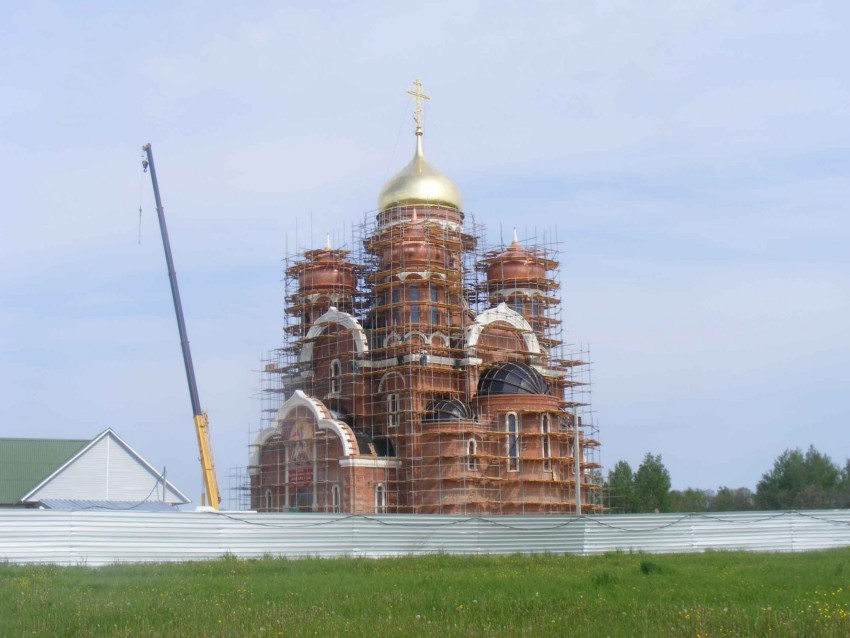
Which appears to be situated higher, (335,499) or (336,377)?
(336,377)

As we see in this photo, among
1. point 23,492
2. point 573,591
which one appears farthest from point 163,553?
point 23,492

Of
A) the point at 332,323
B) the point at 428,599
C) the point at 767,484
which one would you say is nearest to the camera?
the point at 428,599

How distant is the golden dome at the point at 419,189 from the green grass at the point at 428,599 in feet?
81.7

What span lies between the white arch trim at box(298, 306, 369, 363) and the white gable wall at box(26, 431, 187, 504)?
26.0 feet

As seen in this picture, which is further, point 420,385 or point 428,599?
point 420,385

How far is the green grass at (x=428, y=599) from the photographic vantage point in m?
11.5

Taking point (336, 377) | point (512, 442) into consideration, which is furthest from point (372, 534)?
point (336, 377)

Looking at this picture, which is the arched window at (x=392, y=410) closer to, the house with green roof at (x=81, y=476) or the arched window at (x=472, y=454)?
the arched window at (x=472, y=454)

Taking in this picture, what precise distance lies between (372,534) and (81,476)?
1586 cm

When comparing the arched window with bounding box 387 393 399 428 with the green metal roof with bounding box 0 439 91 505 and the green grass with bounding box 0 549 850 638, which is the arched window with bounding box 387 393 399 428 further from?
the green grass with bounding box 0 549 850 638

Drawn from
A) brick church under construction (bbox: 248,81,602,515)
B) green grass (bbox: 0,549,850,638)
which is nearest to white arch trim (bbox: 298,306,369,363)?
brick church under construction (bbox: 248,81,602,515)

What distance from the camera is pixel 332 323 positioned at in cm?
4194

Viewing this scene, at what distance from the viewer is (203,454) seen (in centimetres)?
3369

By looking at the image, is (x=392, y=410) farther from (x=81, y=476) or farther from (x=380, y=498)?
(x=81, y=476)
